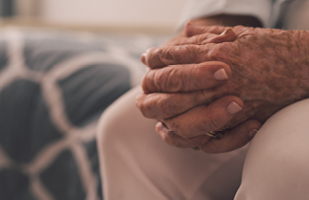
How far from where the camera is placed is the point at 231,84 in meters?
0.39

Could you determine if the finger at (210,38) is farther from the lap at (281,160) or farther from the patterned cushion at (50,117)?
the patterned cushion at (50,117)

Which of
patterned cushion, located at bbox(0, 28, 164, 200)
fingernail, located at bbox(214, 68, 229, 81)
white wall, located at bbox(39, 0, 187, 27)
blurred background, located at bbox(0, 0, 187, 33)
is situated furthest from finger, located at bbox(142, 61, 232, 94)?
white wall, located at bbox(39, 0, 187, 27)

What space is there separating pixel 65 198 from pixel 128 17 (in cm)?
237

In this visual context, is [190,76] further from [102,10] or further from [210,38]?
[102,10]

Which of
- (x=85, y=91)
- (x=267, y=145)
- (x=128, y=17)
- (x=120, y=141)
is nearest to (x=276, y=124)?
(x=267, y=145)

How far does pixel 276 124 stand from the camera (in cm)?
33

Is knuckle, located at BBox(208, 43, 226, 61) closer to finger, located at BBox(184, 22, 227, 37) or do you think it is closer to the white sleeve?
finger, located at BBox(184, 22, 227, 37)

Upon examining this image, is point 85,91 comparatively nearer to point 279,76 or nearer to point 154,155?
point 154,155

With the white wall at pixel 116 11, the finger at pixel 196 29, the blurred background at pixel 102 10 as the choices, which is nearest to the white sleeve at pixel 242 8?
the finger at pixel 196 29

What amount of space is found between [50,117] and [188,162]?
44 cm

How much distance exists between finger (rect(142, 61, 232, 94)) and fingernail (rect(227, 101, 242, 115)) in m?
0.03

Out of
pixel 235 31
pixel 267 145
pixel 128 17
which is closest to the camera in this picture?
pixel 267 145

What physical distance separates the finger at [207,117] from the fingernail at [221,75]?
0.03 meters

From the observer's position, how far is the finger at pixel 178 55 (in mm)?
404
